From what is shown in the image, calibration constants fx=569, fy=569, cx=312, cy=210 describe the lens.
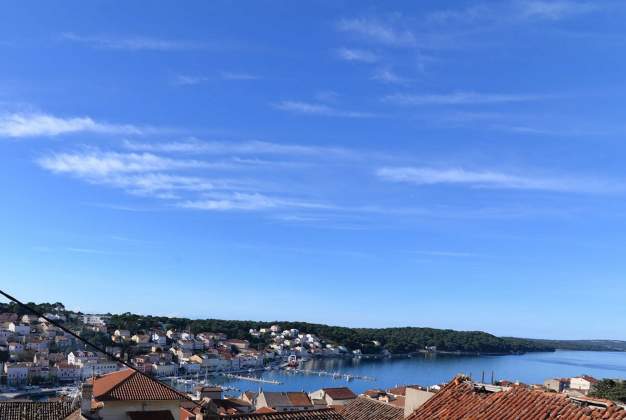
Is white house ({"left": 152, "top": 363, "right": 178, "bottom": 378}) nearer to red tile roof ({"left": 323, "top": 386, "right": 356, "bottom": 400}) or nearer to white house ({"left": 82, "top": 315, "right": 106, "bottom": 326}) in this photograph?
white house ({"left": 82, "top": 315, "right": 106, "bottom": 326})

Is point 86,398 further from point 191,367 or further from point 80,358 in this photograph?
point 191,367

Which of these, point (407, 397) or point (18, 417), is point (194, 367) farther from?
point (407, 397)

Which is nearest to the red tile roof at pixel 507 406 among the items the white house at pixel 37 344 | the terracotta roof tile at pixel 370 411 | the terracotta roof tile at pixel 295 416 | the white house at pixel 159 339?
the terracotta roof tile at pixel 295 416

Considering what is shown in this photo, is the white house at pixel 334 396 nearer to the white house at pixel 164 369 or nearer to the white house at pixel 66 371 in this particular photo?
the white house at pixel 66 371

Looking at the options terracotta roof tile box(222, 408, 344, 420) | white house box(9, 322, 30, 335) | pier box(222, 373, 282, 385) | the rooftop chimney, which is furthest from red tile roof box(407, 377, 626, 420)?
white house box(9, 322, 30, 335)

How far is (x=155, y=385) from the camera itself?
1777cm

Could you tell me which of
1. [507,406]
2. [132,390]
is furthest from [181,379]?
[507,406]

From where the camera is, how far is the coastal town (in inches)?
436

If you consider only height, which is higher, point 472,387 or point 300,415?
point 472,387

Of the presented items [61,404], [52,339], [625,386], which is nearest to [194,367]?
[52,339]

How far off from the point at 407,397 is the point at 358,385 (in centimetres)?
10390

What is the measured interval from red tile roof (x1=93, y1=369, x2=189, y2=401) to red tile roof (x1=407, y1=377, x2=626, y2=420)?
1136cm

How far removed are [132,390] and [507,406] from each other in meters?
13.5

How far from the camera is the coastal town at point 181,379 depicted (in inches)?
436
